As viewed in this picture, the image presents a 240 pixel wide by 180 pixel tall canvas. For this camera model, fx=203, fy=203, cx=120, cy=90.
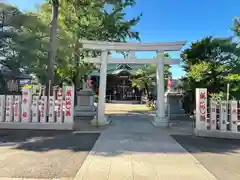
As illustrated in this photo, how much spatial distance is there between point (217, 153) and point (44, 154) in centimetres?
426

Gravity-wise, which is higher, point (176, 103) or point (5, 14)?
point (5, 14)

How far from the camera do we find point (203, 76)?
10367 mm

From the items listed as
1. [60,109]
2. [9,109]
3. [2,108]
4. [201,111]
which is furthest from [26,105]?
[201,111]

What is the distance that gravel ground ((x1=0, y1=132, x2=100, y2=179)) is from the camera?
3.75 meters

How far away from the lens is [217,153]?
5.14m

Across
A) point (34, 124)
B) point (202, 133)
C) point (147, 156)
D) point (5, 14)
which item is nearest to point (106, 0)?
point (5, 14)

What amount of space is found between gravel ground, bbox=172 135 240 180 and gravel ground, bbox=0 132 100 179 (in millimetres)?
2686

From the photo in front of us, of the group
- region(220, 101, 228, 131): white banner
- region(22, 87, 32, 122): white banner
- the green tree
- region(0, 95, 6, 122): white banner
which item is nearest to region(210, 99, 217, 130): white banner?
region(220, 101, 228, 131): white banner

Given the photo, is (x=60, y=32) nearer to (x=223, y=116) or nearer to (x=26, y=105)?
(x=26, y=105)

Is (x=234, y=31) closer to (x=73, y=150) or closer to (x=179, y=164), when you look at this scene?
(x=179, y=164)

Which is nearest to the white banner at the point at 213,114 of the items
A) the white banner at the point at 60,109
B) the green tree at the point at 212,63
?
the green tree at the point at 212,63

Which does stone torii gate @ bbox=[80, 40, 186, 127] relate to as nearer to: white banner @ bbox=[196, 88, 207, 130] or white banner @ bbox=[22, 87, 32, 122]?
white banner @ bbox=[196, 88, 207, 130]

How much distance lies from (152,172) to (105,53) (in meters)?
6.49

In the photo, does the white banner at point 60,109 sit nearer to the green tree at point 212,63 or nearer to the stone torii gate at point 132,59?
the stone torii gate at point 132,59
